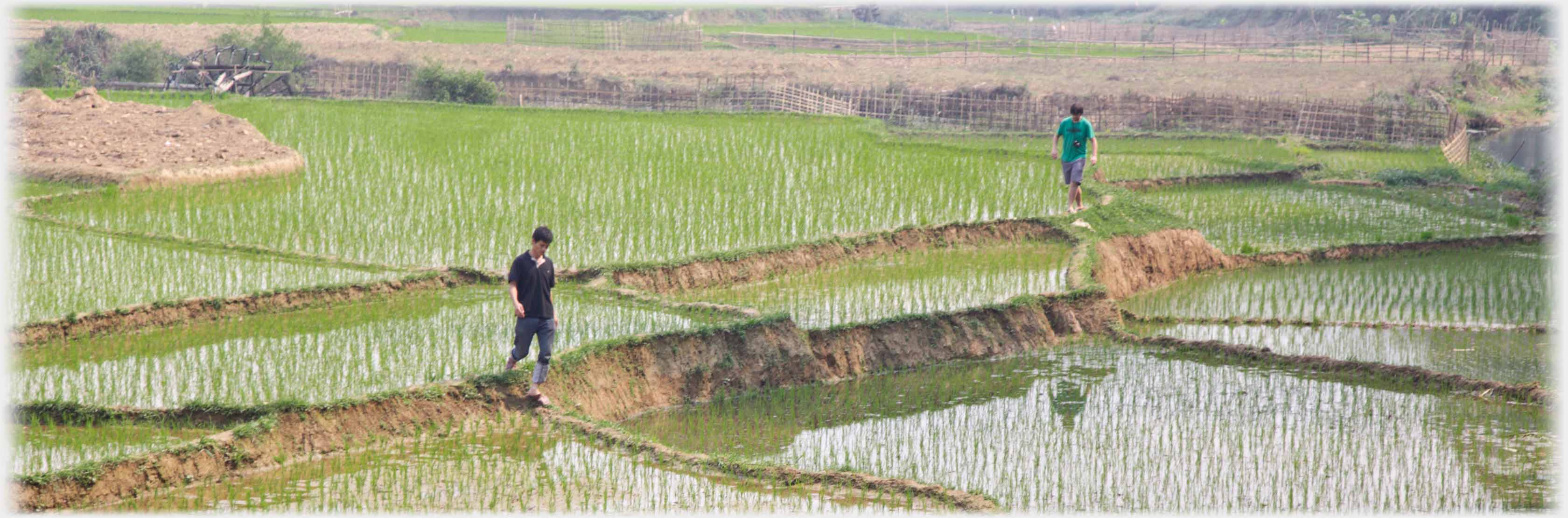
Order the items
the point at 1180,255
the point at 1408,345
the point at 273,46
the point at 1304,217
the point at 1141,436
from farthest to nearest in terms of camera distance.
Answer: the point at 273,46 < the point at 1304,217 < the point at 1180,255 < the point at 1408,345 < the point at 1141,436

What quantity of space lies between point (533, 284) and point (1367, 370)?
5.33 metres

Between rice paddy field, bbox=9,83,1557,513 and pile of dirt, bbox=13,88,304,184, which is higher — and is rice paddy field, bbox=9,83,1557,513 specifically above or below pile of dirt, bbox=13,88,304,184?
below

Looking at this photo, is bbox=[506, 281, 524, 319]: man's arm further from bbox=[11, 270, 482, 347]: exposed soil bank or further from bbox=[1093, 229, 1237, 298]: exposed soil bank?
bbox=[1093, 229, 1237, 298]: exposed soil bank

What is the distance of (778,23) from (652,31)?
44.9 feet

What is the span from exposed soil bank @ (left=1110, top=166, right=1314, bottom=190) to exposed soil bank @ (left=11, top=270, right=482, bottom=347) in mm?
8504

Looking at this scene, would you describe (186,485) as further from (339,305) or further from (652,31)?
(652,31)

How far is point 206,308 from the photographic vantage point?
9.87 meters

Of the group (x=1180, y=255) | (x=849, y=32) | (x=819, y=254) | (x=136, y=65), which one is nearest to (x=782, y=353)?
(x=819, y=254)

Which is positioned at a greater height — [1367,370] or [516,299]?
[516,299]

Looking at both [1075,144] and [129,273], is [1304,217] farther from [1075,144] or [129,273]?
[129,273]

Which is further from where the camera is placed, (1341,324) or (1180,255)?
(1180,255)

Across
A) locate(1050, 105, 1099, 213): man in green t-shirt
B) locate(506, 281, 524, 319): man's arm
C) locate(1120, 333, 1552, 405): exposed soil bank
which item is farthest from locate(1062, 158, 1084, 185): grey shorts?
locate(506, 281, 524, 319): man's arm

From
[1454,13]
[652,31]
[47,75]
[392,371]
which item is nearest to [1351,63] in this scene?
[1454,13]

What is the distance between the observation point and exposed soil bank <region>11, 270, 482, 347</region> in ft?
30.0
